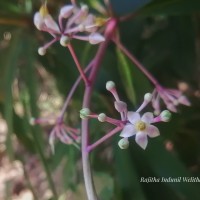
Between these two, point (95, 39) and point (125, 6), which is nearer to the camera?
point (95, 39)

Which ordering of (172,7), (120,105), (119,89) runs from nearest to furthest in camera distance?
1. (120,105)
2. (172,7)
3. (119,89)

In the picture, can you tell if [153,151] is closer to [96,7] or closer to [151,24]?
[96,7]

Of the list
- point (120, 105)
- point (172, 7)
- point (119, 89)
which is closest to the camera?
point (120, 105)

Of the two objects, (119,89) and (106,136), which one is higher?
(106,136)

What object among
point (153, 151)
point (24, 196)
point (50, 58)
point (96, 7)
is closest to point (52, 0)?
point (50, 58)

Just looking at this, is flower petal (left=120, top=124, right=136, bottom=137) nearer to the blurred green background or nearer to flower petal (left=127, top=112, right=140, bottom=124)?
flower petal (left=127, top=112, right=140, bottom=124)

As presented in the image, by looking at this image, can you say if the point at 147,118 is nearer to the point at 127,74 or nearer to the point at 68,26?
the point at 68,26

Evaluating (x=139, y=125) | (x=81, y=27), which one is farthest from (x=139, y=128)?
(x=81, y=27)

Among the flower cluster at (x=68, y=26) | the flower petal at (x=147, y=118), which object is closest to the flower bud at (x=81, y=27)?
the flower cluster at (x=68, y=26)
